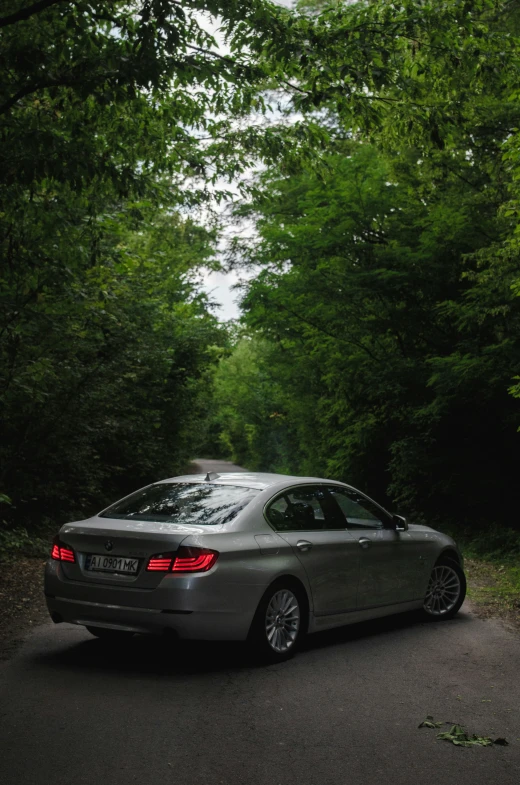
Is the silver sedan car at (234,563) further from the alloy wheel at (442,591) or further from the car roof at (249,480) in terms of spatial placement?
the alloy wheel at (442,591)

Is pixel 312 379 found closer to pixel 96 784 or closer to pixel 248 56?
pixel 248 56

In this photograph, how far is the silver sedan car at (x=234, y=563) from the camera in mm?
6449

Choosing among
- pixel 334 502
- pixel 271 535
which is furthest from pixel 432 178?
pixel 271 535

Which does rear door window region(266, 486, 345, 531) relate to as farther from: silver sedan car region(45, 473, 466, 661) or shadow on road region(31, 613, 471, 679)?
shadow on road region(31, 613, 471, 679)

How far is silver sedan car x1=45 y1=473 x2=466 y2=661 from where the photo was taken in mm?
6449

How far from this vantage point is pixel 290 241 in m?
22.0

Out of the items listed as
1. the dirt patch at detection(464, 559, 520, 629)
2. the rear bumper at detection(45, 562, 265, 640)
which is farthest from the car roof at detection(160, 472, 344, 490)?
the dirt patch at detection(464, 559, 520, 629)

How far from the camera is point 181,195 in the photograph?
40.1 feet

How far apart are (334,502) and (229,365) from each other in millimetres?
69574

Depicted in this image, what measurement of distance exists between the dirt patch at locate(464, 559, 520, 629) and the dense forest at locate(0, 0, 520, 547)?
8.72 feet

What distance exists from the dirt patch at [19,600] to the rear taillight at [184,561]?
5.43ft

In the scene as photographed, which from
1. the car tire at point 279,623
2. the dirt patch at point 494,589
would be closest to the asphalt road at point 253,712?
the car tire at point 279,623

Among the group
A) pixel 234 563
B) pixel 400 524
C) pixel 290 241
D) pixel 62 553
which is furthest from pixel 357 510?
pixel 290 241

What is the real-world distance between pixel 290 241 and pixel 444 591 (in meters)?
14.1
